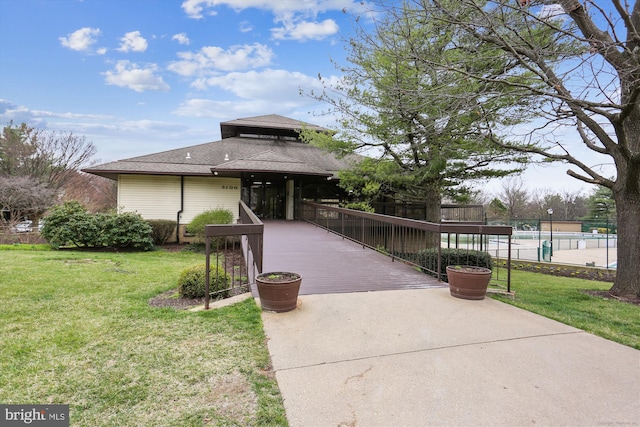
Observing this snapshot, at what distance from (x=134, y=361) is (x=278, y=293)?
1643mm

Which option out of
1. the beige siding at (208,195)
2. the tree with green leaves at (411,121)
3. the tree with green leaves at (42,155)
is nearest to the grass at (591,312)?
the tree with green leaves at (411,121)

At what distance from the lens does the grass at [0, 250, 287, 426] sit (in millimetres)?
2090

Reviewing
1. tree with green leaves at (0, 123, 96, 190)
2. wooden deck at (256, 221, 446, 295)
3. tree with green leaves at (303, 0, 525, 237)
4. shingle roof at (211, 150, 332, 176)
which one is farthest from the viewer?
tree with green leaves at (0, 123, 96, 190)

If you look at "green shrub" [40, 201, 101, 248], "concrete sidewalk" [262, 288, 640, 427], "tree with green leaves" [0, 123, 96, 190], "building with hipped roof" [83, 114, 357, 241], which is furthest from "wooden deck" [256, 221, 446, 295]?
"tree with green leaves" [0, 123, 96, 190]

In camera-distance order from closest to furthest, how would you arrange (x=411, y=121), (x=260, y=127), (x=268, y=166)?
(x=411, y=121)
(x=268, y=166)
(x=260, y=127)

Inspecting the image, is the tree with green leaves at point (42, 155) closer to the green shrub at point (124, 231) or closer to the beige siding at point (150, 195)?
the beige siding at point (150, 195)

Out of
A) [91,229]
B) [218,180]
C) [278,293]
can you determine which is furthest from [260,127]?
[278,293]

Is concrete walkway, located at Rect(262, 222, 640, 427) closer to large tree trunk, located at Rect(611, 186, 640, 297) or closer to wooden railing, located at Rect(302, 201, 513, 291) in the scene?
wooden railing, located at Rect(302, 201, 513, 291)

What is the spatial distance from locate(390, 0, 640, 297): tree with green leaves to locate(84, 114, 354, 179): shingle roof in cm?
786

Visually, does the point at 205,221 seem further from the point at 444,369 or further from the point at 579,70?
the point at 579,70

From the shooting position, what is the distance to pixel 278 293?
3.94 metres

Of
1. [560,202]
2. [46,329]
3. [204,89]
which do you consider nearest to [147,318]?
[46,329]

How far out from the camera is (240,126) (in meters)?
18.9

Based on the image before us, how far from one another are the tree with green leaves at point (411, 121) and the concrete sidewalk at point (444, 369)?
13.6ft
